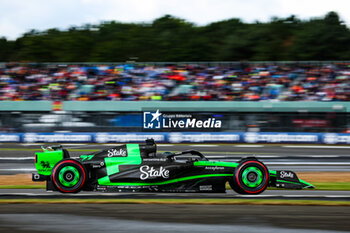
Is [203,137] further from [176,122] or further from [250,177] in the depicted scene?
[250,177]

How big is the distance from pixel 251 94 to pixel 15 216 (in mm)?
19947

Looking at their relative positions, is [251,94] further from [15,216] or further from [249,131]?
[15,216]

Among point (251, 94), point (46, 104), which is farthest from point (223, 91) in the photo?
point (46, 104)

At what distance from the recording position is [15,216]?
7.72m

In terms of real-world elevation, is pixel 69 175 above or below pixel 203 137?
below

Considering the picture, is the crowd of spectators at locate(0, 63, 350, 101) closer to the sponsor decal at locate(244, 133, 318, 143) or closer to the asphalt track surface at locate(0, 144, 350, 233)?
the sponsor decal at locate(244, 133, 318, 143)

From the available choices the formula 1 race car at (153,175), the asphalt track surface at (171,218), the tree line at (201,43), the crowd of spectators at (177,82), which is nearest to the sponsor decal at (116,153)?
the formula 1 race car at (153,175)

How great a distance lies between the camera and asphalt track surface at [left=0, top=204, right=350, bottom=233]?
6.89m

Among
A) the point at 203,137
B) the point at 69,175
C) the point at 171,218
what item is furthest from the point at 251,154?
the point at 171,218

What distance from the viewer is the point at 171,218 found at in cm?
750

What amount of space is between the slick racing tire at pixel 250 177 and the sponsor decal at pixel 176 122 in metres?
14.0

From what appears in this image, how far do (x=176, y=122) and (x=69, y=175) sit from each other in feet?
48.2

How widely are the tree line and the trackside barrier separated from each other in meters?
17.0

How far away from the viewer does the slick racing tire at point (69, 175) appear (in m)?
9.20
